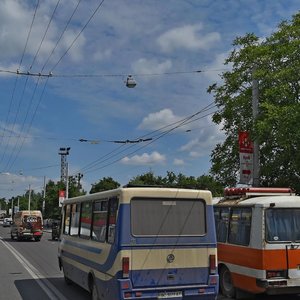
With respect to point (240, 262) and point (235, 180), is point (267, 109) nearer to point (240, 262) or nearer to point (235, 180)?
point (235, 180)

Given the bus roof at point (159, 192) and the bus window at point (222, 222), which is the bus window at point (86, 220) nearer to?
the bus roof at point (159, 192)

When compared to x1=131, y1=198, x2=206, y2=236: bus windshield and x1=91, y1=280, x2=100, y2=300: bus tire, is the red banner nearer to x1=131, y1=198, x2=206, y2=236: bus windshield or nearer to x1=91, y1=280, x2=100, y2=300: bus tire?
x1=131, y1=198, x2=206, y2=236: bus windshield

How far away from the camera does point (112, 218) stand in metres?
9.23

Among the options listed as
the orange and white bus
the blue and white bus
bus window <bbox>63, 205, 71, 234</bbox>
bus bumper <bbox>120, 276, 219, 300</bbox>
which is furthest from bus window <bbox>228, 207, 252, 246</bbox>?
bus window <bbox>63, 205, 71, 234</bbox>

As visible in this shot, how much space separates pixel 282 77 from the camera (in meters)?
18.6

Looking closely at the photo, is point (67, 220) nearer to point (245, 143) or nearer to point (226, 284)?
point (226, 284)

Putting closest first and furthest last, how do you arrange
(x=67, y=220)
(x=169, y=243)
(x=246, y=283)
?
1. (x=169, y=243)
2. (x=246, y=283)
3. (x=67, y=220)

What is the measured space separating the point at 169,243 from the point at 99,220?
1.67m

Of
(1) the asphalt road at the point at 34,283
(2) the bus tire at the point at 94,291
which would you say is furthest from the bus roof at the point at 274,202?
(1) the asphalt road at the point at 34,283

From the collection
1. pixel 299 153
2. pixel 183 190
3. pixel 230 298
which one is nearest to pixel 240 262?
pixel 230 298

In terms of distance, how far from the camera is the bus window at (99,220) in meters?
9.71

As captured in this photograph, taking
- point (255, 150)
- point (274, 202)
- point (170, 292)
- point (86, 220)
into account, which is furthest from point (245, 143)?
point (170, 292)

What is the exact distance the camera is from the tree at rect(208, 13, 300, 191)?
17328 millimetres

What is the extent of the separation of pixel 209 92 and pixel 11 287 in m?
13.7
